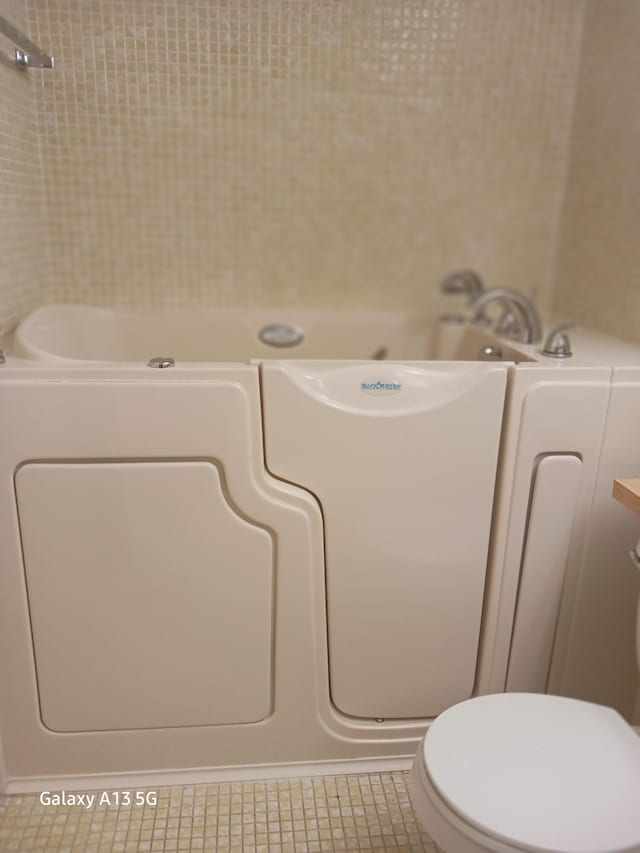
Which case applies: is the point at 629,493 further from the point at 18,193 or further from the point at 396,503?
the point at 18,193

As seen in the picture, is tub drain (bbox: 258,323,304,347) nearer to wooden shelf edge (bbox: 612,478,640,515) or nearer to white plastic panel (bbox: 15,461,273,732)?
white plastic panel (bbox: 15,461,273,732)

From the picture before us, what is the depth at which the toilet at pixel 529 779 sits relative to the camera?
0.90 metres

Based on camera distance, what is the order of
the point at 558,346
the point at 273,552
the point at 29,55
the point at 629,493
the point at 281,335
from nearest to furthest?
1. the point at 629,493
2. the point at 273,552
3. the point at 558,346
4. the point at 29,55
5. the point at 281,335

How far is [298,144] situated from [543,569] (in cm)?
133

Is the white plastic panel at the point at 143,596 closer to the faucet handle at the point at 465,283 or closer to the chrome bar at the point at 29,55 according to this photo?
the chrome bar at the point at 29,55

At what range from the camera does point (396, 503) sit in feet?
4.36

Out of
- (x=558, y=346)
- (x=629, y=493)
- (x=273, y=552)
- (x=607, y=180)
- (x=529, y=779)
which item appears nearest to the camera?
(x=529, y=779)

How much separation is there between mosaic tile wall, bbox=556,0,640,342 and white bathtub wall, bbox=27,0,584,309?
0.29ft

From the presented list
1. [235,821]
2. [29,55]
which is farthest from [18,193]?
[235,821]

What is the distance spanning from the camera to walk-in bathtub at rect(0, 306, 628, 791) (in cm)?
124

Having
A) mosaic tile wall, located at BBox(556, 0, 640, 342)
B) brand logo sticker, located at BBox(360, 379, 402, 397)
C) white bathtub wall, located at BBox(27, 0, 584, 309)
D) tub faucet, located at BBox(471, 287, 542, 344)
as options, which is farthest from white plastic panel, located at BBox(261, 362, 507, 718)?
white bathtub wall, located at BBox(27, 0, 584, 309)

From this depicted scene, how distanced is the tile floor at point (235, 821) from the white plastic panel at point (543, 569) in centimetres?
38

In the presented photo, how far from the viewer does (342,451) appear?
1283mm

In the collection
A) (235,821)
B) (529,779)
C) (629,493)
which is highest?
(629,493)
